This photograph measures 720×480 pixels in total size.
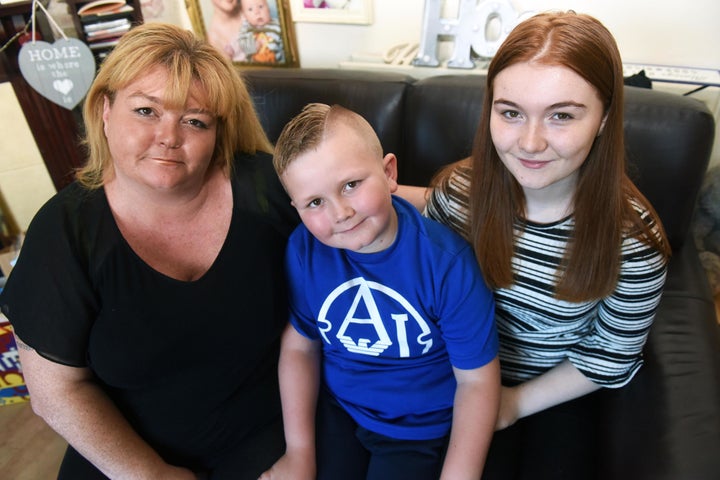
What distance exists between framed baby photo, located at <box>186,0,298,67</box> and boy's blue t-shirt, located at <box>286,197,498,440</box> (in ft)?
4.61

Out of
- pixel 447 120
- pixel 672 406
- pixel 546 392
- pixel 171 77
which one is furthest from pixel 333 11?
pixel 672 406

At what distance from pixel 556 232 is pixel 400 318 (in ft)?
1.10

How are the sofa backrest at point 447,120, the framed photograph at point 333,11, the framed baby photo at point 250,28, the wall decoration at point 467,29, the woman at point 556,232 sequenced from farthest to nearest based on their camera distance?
the framed baby photo at point 250,28 < the framed photograph at point 333,11 < the wall decoration at point 467,29 < the sofa backrest at point 447,120 < the woman at point 556,232

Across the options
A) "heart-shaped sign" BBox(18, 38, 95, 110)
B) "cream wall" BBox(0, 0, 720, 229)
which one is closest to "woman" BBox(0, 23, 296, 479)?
"heart-shaped sign" BBox(18, 38, 95, 110)

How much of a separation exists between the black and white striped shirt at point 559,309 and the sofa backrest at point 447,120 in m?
0.39

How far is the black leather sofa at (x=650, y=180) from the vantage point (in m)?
0.90

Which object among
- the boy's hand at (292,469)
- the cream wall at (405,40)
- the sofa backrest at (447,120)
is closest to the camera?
the boy's hand at (292,469)

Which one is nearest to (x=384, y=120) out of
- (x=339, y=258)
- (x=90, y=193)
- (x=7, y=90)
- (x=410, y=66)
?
(x=410, y=66)

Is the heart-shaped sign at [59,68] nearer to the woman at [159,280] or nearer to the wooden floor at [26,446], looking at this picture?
the woman at [159,280]

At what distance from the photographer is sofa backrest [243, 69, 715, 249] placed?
48.1 inches

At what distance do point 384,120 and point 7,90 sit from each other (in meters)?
1.68

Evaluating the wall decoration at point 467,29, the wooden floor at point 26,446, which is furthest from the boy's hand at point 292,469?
the wall decoration at point 467,29

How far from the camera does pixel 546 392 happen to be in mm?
1066

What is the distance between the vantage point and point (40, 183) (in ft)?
7.76
